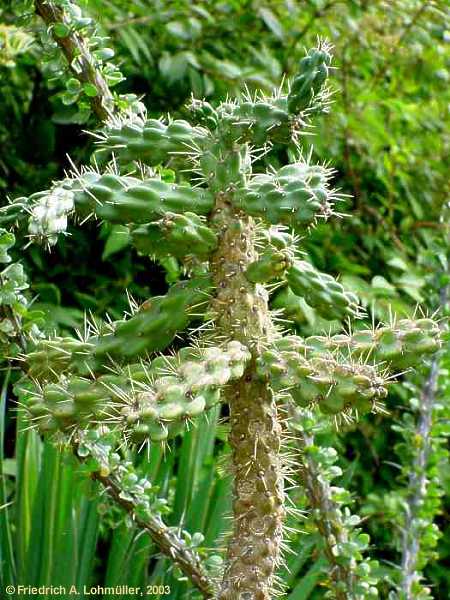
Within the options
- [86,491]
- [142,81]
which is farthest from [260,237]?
[142,81]

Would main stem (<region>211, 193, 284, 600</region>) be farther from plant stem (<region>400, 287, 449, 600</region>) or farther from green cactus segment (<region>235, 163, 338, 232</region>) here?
plant stem (<region>400, 287, 449, 600</region>)

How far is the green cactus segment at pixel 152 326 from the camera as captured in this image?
1099mm

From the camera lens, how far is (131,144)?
1.17m

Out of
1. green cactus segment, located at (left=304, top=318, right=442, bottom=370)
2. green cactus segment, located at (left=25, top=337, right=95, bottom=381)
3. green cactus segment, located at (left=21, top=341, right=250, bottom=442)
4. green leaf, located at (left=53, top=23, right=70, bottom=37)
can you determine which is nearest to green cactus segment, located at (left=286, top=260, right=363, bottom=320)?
green cactus segment, located at (left=304, top=318, right=442, bottom=370)

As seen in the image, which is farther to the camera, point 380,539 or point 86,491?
point 380,539

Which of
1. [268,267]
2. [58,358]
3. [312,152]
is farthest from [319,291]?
[312,152]

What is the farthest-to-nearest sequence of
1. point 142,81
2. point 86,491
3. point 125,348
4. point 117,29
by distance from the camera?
1. point 142,81
2. point 117,29
3. point 86,491
4. point 125,348

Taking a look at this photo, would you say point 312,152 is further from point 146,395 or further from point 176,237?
point 146,395

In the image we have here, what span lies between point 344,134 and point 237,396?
1.83m

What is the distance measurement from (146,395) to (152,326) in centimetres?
13

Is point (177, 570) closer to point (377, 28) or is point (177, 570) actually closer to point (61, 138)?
point (61, 138)

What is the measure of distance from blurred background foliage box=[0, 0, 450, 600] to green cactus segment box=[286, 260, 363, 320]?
89 centimetres

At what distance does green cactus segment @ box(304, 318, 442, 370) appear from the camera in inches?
44.5

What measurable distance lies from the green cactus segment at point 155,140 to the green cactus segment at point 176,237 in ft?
0.34
